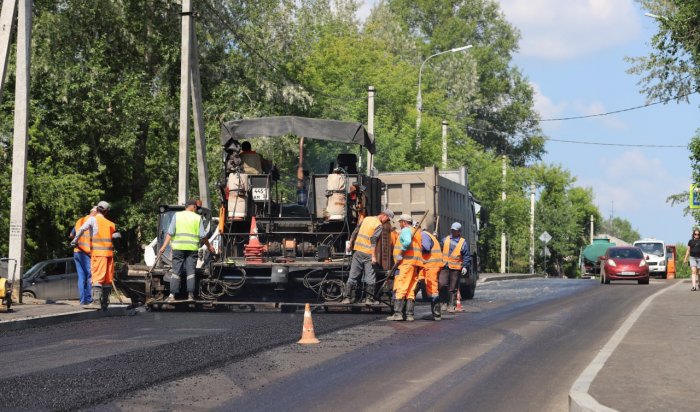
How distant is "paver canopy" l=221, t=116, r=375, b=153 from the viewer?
21281 millimetres

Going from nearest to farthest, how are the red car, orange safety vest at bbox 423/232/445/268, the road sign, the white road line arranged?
1. the white road line
2. orange safety vest at bbox 423/232/445/268
3. the red car
4. the road sign

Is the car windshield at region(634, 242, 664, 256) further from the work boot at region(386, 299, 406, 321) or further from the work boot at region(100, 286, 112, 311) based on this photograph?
the work boot at region(100, 286, 112, 311)

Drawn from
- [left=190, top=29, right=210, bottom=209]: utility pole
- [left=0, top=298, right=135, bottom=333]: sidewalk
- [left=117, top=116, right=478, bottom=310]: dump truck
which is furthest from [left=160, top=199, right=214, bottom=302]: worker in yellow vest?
[left=190, top=29, right=210, bottom=209]: utility pole

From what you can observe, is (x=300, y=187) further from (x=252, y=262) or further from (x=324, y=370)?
(x=324, y=370)

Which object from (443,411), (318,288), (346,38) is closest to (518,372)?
(443,411)

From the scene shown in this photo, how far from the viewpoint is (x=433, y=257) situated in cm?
1988

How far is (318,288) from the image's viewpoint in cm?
2058

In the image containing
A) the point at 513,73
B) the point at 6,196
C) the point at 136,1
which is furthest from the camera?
the point at 513,73

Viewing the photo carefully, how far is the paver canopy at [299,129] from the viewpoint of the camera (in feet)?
69.8

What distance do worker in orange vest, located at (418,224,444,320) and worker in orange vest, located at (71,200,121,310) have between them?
199 inches

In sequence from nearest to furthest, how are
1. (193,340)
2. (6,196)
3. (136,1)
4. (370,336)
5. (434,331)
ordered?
(193,340), (370,336), (434,331), (6,196), (136,1)

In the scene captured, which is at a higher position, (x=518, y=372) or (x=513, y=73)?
(x=513, y=73)

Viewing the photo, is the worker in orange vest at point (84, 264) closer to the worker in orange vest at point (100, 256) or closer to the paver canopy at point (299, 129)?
the worker in orange vest at point (100, 256)

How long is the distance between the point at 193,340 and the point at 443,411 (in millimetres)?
6048
